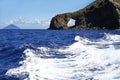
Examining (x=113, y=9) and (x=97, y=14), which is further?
(x=97, y=14)

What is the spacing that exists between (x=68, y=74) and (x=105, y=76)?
254cm

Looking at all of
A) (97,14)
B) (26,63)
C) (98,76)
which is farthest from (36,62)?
(97,14)

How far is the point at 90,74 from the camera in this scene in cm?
1617

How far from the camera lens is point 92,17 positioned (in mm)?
142625

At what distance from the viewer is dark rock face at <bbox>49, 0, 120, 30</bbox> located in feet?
430

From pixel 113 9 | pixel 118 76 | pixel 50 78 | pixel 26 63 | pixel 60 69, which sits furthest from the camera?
pixel 113 9

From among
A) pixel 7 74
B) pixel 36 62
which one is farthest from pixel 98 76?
pixel 36 62

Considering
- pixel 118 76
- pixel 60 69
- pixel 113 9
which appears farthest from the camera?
pixel 113 9

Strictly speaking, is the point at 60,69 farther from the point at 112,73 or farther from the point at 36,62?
the point at 112,73

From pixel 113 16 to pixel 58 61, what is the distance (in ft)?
352

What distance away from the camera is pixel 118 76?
14.6m

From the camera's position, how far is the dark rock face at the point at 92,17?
131125 mm

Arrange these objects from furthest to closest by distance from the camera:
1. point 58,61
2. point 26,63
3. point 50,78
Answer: point 58,61 → point 26,63 → point 50,78

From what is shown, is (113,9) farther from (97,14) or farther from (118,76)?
(118,76)
